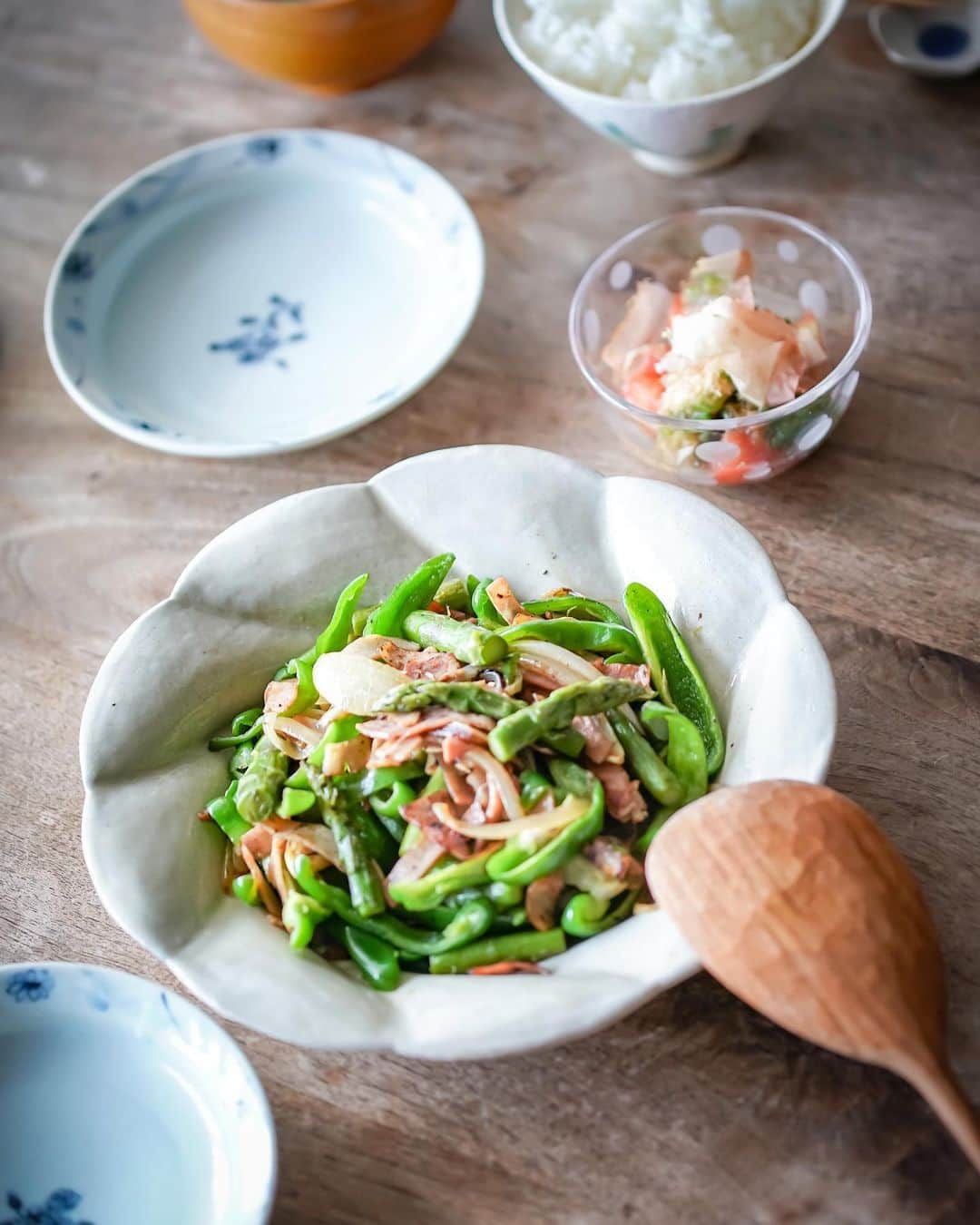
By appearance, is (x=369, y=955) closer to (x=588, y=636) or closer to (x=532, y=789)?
(x=532, y=789)

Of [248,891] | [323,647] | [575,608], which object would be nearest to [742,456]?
[575,608]

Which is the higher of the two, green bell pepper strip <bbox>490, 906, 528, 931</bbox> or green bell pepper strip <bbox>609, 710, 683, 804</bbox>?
green bell pepper strip <bbox>609, 710, 683, 804</bbox>

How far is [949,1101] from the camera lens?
0.95 metres

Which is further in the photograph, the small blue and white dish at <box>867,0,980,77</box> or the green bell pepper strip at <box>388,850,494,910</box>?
the small blue and white dish at <box>867,0,980,77</box>

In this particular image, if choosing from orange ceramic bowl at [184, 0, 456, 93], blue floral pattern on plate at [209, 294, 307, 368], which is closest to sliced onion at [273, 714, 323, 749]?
blue floral pattern on plate at [209, 294, 307, 368]

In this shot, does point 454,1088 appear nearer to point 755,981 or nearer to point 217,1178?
point 217,1178

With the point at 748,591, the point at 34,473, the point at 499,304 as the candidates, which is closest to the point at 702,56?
the point at 499,304

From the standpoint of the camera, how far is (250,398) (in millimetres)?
1798

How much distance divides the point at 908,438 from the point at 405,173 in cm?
89

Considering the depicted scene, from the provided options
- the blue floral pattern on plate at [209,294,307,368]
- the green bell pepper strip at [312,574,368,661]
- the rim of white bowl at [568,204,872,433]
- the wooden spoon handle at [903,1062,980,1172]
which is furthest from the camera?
the blue floral pattern on plate at [209,294,307,368]

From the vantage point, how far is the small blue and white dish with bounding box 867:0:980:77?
193 cm

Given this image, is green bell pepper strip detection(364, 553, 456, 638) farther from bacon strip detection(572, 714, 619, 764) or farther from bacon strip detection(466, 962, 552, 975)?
bacon strip detection(466, 962, 552, 975)

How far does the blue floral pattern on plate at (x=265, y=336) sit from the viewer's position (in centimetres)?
185

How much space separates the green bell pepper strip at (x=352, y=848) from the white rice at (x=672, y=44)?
3.64 feet
